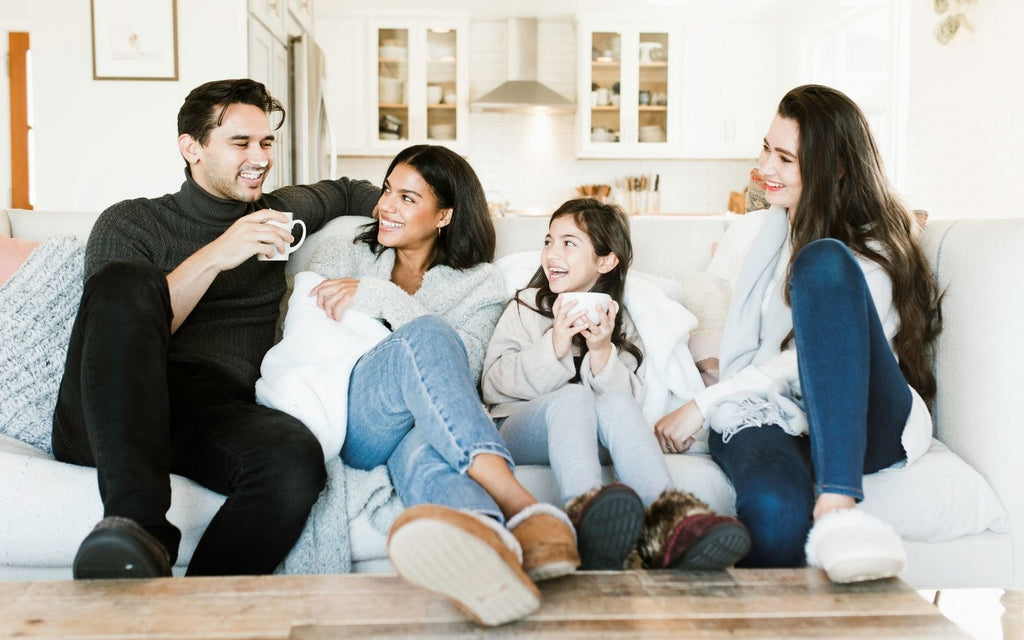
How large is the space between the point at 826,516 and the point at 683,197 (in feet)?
18.8

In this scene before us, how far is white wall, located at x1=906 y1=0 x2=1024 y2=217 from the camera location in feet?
11.6

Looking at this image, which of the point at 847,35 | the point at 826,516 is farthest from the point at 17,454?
the point at 847,35

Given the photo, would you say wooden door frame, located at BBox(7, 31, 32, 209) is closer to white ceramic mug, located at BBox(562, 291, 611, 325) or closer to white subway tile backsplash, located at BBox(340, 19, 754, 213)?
white subway tile backsplash, located at BBox(340, 19, 754, 213)

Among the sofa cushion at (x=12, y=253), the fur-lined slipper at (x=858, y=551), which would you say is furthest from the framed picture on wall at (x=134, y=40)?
the fur-lined slipper at (x=858, y=551)

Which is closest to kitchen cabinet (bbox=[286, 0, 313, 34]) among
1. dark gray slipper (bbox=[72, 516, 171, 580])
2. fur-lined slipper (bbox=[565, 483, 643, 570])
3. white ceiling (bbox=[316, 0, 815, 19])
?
white ceiling (bbox=[316, 0, 815, 19])

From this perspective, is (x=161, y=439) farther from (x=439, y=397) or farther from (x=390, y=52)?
(x=390, y=52)

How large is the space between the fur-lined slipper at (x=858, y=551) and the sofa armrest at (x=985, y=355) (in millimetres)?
524

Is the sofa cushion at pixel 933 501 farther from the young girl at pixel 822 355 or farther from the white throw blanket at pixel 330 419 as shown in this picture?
the white throw blanket at pixel 330 419

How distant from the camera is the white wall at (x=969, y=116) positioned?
11.6 ft

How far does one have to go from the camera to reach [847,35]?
548 centimetres

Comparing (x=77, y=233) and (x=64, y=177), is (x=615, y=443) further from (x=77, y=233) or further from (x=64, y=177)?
(x=64, y=177)

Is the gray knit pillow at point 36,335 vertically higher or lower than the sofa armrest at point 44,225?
lower

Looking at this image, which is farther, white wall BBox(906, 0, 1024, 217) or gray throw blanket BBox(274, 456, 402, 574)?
white wall BBox(906, 0, 1024, 217)

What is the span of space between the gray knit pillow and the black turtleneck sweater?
104mm
